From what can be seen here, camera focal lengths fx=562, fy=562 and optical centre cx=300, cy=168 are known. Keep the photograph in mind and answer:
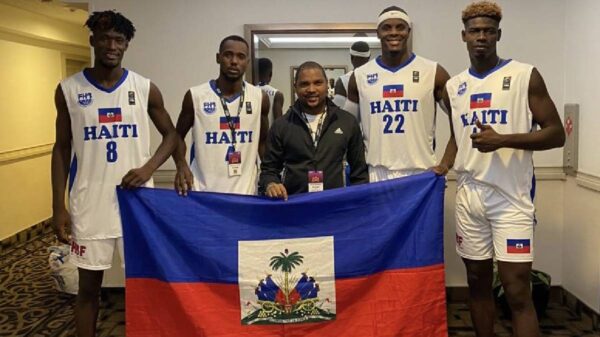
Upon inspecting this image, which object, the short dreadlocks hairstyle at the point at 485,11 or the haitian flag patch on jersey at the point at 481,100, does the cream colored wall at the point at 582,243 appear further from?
the short dreadlocks hairstyle at the point at 485,11

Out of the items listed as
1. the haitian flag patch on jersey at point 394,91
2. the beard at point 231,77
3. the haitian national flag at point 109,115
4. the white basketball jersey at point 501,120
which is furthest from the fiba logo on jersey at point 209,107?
the white basketball jersey at point 501,120

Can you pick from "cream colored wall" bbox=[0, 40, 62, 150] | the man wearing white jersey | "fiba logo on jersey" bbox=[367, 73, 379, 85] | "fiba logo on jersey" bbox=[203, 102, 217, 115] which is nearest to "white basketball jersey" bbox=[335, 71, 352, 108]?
the man wearing white jersey

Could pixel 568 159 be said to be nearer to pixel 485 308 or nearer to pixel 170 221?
pixel 485 308

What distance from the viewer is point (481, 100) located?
8.26 feet

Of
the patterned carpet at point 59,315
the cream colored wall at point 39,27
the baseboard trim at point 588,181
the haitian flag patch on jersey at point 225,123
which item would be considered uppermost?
the cream colored wall at point 39,27

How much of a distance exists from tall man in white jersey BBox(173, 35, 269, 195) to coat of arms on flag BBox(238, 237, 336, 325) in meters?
0.47

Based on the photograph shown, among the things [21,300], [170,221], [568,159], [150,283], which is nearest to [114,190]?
[170,221]

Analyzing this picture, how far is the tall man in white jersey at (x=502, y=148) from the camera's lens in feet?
8.07

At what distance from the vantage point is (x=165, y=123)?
2.69m

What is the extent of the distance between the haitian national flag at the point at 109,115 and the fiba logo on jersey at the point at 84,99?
0.06 metres

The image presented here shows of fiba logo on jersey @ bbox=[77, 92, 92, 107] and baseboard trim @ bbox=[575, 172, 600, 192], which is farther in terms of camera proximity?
baseboard trim @ bbox=[575, 172, 600, 192]

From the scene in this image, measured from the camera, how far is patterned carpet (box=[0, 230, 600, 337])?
350 cm

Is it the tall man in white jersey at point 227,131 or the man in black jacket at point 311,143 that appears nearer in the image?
the man in black jacket at point 311,143

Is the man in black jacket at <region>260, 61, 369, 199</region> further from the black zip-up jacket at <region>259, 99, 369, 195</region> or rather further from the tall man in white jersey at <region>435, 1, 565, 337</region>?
the tall man in white jersey at <region>435, 1, 565, 337</region>
